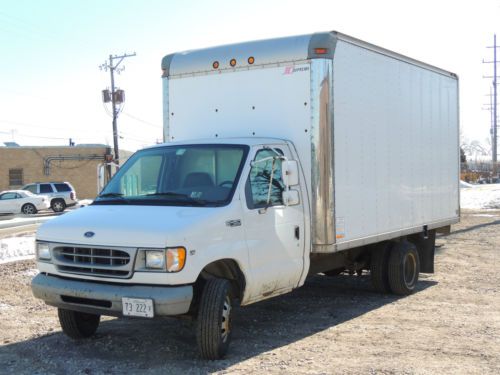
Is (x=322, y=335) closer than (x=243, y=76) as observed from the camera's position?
Yes

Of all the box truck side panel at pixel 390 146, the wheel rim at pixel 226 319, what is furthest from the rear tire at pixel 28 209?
the wheel rim at pixel 226 319

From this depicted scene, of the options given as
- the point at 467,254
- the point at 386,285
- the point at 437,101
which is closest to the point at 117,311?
the point at 386,285

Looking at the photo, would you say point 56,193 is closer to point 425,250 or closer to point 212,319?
point 425,250

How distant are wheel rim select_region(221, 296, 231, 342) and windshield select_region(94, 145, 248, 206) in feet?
3.09

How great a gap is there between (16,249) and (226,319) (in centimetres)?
903

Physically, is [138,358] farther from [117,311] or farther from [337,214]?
[337,214]

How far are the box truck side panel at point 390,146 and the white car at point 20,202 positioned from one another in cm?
2620

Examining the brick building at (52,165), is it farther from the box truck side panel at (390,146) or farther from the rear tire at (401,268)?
the rear tire at (401,268)

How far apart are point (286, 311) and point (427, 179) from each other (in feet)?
10.7

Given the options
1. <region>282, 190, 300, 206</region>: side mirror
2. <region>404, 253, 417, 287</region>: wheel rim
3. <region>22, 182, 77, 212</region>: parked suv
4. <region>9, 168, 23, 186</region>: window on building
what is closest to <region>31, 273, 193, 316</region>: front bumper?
<region>282, 190, 300, 206</region>: side mirror

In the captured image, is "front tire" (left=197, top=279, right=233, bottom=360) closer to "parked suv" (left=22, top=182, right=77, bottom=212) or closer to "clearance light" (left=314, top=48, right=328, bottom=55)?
"clearance light" (left=314, top=48, right=328, bottom=55)

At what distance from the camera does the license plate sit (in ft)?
17.6

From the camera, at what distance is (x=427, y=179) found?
9773 mm

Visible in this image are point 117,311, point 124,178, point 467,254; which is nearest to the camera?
point 117,311
